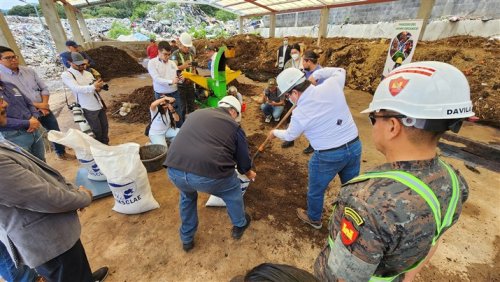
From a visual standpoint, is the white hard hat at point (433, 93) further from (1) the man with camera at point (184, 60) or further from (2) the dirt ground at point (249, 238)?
(1) the man with camera at point (184, 60)

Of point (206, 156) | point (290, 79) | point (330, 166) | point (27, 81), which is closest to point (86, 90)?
point (27, 81)

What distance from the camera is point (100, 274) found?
6.31ft

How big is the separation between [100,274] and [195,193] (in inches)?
41.2

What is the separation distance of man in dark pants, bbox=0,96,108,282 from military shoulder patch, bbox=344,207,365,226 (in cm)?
146

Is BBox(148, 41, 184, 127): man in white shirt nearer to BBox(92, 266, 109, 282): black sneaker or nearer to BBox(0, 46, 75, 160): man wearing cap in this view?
BBox(0, 46, 75, 160): man wearing cap

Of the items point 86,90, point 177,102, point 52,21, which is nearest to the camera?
point 86,90

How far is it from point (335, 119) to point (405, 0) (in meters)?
9.53

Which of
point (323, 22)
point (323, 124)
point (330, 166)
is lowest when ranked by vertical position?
point (330, 166)

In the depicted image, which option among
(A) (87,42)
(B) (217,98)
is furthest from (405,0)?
(A) (87,42)

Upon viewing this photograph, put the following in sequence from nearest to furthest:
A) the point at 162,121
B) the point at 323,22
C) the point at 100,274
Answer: the point at 100,274
the point at 162,121
the point at 323,22

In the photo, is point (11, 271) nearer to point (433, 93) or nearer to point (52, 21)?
point (433, 93)

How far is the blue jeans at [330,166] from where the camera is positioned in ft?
6.47

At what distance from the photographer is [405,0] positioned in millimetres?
8266

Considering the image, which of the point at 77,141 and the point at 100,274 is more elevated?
the point at 77,141
